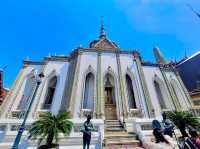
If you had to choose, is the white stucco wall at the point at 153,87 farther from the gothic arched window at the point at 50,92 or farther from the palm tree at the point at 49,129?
the gothic arched window at the point at 50,92

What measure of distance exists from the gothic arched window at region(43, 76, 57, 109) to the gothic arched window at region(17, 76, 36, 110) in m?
1.55

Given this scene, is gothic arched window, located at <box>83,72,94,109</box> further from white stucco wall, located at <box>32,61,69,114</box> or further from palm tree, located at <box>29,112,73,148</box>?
palm tree, located at <box>29,112,73,148</box>

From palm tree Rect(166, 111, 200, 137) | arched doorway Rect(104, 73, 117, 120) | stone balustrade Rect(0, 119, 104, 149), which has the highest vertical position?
arched doorway Rect(104, 73, 117, 120)

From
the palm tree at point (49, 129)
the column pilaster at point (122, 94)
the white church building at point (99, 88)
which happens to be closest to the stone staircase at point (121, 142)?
the white church building at point (99, 88)

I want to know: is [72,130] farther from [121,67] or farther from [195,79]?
[195,79]

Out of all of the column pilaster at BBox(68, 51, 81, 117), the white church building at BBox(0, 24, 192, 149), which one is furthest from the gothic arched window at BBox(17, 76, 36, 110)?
the column pilaster at BBox(68, 51, 81, 117)

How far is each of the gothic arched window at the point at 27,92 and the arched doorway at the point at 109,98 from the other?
7.45 meters

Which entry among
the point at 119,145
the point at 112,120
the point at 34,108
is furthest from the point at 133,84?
the point at 34,108

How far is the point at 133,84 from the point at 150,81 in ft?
7.25

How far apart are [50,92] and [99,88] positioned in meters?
5.38

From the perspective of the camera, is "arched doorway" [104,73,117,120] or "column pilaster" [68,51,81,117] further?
"arched doorway" [104,73,117,120]

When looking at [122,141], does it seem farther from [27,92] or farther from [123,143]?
[27,92]

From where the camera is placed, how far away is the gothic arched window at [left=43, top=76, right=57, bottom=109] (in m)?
13.7

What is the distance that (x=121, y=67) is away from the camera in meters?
15.1
